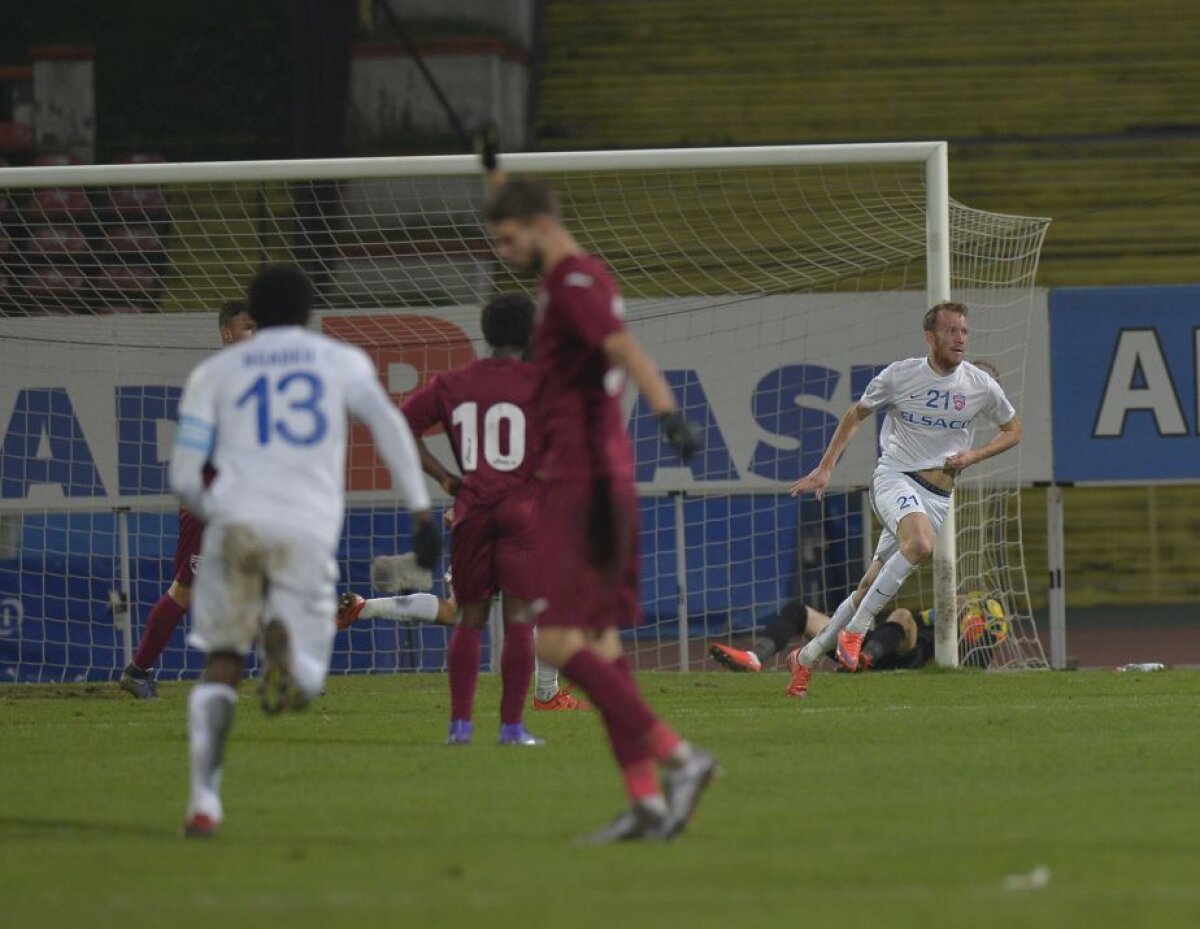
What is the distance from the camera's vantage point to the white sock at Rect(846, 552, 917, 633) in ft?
41.9

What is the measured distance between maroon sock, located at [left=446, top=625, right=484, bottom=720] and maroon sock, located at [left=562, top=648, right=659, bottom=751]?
312cm

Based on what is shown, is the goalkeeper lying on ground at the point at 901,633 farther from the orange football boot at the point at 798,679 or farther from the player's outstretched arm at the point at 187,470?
the player's outstretched arm at the point at 187,470

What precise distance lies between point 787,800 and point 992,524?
10015mm

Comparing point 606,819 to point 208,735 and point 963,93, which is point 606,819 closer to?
point 208,735

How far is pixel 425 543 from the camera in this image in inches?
269

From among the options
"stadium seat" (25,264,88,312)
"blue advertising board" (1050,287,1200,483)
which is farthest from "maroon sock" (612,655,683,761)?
"stadium seat" (25,264,88,312)

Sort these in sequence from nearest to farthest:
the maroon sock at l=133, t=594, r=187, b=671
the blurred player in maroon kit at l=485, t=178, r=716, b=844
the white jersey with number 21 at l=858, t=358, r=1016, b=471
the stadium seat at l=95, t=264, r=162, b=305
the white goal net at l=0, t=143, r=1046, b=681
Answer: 1. the blurred player in maroon kit at l=485, t=178, r=716, b=844
2. the maroon sock at l=133, t=594, r=187, b=671
3. the white jersey with number 21 at l=858, t=358, r=1016, b=471
4. the white goal net at l=0, t=143, r=1046, b=681
5. the stadium seat at l=95, t=264, r=162, b=305

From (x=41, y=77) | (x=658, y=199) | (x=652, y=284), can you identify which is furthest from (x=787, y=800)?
(x=41, y=77)

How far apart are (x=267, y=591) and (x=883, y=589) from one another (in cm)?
654

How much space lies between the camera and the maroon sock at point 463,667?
9.70 m

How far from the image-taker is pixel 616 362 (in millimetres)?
6484

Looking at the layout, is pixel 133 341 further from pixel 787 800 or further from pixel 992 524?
pixel 787 800

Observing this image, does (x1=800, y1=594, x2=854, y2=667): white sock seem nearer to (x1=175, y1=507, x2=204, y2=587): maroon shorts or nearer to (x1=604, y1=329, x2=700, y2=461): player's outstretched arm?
(x1=175, y1=507, x2=204, y2=587): maroon shorts

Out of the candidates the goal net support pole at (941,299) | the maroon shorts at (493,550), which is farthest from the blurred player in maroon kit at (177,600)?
the goal net support pole at (941,299)
